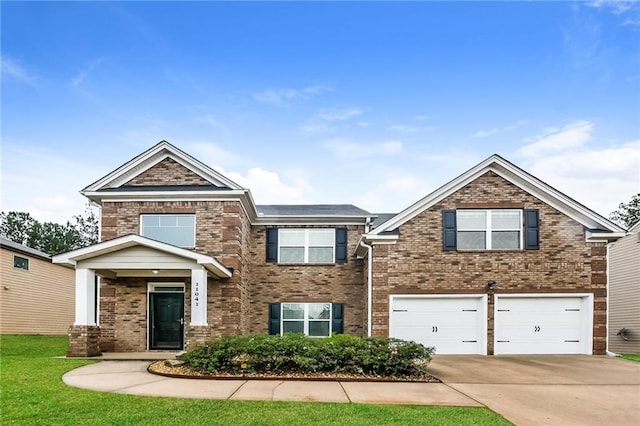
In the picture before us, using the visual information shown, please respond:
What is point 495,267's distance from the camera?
1480 centimetres

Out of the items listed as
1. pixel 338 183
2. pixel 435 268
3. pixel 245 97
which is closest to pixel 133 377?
pixel 435 268

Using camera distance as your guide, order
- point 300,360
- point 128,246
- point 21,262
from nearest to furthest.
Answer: point 300,360
point 128,246
point 21,262

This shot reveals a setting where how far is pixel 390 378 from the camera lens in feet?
32.3

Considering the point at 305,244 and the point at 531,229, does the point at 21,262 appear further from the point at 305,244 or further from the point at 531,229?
the point at 531,229

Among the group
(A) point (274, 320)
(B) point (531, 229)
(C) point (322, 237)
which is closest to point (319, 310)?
(A) point (274, 320)

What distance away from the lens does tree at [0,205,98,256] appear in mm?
45719

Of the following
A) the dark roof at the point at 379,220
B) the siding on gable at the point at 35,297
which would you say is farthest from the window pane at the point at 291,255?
the siding on gable at the point at 35,297

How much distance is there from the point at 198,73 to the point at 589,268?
48.7 ft

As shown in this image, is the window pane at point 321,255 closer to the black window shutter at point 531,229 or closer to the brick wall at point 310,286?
the brick wall at point 310,286

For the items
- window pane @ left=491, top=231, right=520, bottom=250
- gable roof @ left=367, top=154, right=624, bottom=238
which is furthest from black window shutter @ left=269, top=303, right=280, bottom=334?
window pane @ left=491, top=231, right=520, bottom=250

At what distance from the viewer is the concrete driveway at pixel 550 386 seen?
23.2 ft

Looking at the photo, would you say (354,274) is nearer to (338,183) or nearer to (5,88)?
(338,183)

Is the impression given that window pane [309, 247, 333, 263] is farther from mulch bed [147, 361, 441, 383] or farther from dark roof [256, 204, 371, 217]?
mulch bed [147, 361, 441, 383]

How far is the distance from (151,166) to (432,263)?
9.80m
